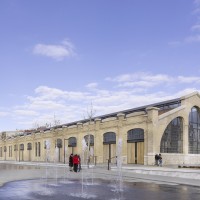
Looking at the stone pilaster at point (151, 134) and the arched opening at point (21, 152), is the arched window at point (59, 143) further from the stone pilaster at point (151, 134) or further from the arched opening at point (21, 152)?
the stone pilaster at point (151, 134)

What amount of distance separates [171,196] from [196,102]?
3363 cm

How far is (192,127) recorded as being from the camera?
48.1 meters

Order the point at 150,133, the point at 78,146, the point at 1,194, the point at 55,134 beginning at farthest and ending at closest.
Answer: the point at 55,134 → the point at 78,146 → the point at 150,133 → the point at 1,194

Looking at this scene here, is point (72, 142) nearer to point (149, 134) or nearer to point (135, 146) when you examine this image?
point (135, 146)

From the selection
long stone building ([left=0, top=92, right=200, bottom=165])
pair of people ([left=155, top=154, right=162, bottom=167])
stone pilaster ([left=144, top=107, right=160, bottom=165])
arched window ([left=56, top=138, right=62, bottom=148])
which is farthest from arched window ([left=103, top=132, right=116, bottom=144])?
arched window ([left=56, top=138, right=62, bottom=148])

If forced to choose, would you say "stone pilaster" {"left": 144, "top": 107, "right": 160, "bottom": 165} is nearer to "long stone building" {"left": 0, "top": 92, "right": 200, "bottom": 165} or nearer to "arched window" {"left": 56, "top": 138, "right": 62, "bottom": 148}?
"long stone building" {"left": 0, "top": 92, "right": 200, "bottom": 165}

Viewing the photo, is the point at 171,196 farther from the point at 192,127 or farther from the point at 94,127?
the point at 94,127

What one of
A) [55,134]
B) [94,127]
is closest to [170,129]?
[94,127]

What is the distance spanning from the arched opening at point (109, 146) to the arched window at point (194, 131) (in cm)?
993

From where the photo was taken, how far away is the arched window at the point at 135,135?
Result: 44219 millimetres

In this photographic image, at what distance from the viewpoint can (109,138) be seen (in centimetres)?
5028

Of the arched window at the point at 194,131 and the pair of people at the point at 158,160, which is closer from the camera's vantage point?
the pair of people at the point at 158,160

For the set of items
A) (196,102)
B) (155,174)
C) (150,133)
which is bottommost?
(155,174)

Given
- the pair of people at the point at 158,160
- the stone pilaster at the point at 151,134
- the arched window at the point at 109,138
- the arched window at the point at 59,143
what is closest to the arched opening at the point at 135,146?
the stone pilaster at the point at 151,134
